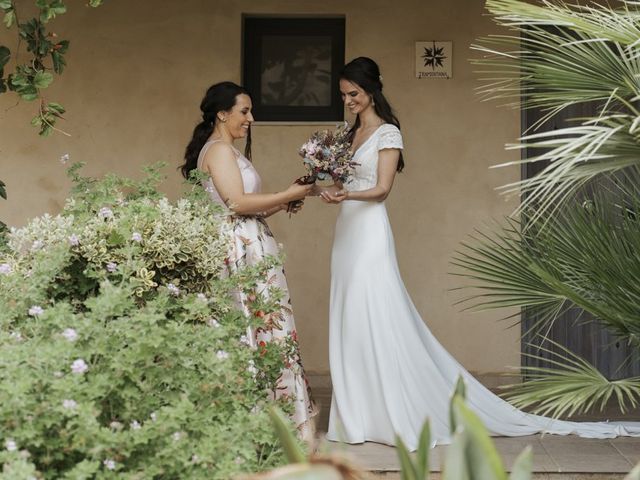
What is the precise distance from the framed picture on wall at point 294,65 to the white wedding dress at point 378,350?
1.58 m

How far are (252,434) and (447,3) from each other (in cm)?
445

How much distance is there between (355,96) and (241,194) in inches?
32.8

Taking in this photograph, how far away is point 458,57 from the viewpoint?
702cm

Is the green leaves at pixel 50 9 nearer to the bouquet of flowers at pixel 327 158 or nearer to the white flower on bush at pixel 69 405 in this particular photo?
the bouquet of flowers at pixel 327 158

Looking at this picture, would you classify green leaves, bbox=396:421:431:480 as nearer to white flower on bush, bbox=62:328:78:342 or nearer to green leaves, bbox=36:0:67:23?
white flower on bush, bbox=62:328:78:342

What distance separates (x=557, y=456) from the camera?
5.18 m

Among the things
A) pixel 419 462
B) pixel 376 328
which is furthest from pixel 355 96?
pixel 419 462

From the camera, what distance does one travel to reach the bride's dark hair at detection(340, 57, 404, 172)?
561 centimetres

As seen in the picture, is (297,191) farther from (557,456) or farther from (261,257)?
(557,456)

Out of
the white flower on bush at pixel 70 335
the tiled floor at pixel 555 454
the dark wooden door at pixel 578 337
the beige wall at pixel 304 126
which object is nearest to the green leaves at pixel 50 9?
the white flower on bush at pixel 70 335

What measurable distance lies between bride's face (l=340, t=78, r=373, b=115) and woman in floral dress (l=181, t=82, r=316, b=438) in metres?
0.52

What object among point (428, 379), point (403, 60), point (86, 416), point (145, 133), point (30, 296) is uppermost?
point (403, 60)

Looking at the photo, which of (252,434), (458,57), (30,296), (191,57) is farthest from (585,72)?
(191,57)

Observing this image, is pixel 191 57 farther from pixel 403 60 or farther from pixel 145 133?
pixel 403 60
